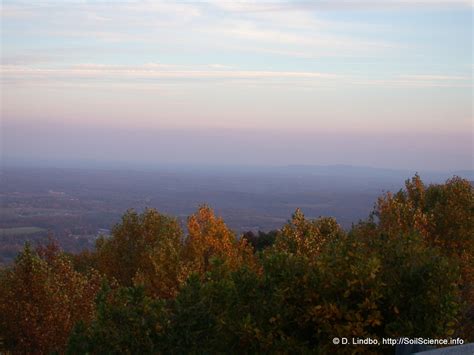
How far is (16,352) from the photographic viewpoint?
2112cm

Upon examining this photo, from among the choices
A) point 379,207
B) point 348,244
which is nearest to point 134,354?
point 348,244

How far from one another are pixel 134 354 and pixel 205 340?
1.79 meters

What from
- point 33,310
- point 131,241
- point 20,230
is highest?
point 131,241

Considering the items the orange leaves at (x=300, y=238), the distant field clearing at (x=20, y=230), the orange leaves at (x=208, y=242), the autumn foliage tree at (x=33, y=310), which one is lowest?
the distant field clearing at (x=20, y=230)

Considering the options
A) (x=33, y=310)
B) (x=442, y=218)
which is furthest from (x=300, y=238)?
(x=33, y=310)

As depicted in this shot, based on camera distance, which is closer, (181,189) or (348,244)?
A: (348,244)

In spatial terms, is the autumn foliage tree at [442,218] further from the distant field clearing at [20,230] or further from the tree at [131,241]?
the distant field clearing at [20,230]

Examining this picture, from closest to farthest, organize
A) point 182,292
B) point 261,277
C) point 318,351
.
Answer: point 318,351, point 261,277, point 182,292

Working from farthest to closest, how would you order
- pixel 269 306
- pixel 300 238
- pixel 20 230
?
pixel 20 230 → pixel 300 238 → pixel 269 306

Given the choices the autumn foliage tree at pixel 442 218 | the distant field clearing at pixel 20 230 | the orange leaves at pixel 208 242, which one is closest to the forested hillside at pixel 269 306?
the autumn foliage tree at pixel 442 218

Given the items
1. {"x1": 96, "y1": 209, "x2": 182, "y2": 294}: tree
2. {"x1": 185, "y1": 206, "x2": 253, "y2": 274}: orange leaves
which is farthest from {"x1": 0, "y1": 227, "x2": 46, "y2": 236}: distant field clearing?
{"x1": 185, "y1": 206, "x2": 253, "y2": 274}: orange leaves

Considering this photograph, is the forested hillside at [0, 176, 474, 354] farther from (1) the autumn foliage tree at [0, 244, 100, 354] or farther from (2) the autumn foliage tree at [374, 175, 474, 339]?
(2) the autumn foliage tree at [374, 175, 474, 339]

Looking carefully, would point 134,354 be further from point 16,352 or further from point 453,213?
point 453,213

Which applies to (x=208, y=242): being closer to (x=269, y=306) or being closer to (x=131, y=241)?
(x=131, y=241)
